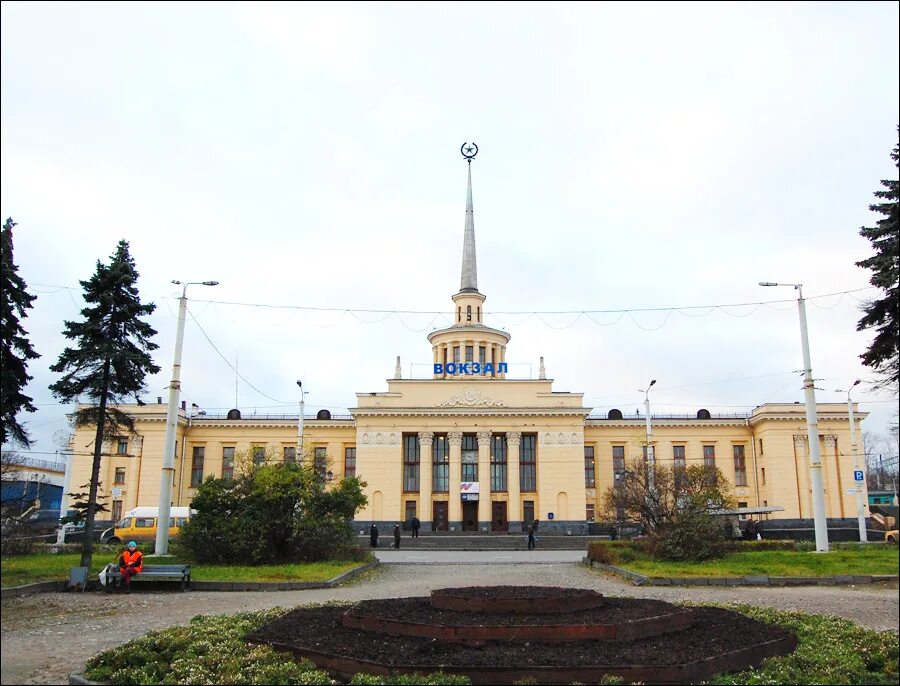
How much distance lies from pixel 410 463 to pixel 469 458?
4527mm

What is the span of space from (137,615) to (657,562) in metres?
16.1

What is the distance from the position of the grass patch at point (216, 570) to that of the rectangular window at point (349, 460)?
1464 inches

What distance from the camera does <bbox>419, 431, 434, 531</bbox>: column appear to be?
186 feet

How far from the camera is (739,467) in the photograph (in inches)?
2459

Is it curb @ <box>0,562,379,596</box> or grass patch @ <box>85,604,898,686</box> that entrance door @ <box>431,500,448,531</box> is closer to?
curb @ <box>0,562,379,596</box>

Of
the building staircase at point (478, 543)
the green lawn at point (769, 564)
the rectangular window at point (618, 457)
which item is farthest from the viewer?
the rectangular window at point (618, 457)

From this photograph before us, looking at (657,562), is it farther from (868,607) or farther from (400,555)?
(400,555)

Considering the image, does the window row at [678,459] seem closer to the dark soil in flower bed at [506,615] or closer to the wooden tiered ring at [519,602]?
the dark soil in flower bed at [506,615]

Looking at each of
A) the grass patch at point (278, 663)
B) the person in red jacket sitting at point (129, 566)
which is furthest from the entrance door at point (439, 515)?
the grass patch at point (278, 663)

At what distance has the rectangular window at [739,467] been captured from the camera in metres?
62.0

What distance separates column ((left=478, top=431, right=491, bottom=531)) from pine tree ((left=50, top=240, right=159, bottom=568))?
35.9 meters

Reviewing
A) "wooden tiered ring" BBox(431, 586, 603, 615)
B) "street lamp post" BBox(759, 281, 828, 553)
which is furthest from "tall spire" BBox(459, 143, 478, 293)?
"wooden tiered ring" BBox(431, 586, 603, 615)

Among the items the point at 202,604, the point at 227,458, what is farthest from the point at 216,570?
the point at 227,458

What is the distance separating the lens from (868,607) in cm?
1555
